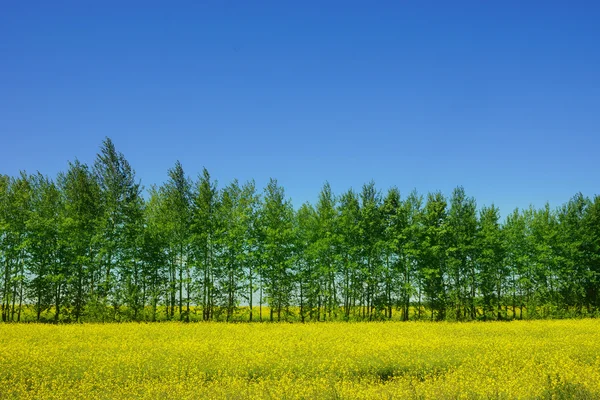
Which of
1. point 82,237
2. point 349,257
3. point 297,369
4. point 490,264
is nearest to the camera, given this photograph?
Answer: point 297,369

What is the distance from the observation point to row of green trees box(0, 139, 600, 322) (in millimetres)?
41219

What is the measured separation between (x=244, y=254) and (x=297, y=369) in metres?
27.0

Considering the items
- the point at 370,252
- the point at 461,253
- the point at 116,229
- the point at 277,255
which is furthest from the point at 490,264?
the point at 116,229

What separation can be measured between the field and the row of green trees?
1734 cm

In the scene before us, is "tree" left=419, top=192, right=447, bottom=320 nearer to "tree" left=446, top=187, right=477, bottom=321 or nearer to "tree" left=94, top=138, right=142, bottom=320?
"tree" left=446, top=187, right=477, bottom=321

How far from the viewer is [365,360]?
691 inches

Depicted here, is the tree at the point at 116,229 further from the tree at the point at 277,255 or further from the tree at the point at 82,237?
the tree at the point at 277,255

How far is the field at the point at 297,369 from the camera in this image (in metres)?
13.0

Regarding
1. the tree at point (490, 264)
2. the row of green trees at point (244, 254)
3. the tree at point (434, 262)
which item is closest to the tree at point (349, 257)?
the row of green trees at point (244, 254)

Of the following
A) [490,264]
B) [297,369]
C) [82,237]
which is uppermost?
[82,237]

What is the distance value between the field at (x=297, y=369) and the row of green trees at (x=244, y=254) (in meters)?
17.3

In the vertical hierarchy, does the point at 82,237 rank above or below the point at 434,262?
above

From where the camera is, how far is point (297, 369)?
16391 mm

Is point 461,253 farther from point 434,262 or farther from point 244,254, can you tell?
point 244,254
